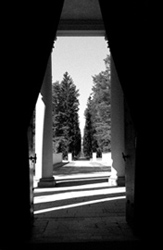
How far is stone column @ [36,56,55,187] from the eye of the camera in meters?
12.8

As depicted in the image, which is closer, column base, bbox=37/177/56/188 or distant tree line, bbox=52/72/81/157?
column base, bbox=37/177/56/188

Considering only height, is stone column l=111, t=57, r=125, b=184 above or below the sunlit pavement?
above

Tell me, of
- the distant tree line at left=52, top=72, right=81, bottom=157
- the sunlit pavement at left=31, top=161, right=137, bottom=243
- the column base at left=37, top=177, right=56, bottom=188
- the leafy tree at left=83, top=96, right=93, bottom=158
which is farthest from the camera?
the leafy tree at left=83, top=96, right=93, bottom=158

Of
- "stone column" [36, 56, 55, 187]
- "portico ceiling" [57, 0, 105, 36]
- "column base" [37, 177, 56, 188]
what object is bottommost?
"column base" [37, 177, 56, 188]

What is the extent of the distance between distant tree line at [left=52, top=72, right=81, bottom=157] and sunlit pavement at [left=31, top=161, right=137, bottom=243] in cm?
4884

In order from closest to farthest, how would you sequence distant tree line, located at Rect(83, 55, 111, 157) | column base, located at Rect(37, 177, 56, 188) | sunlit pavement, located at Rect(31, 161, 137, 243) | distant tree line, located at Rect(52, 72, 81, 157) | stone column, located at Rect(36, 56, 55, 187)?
sunlit pavement, located at Rect(31, 161, 137, 243)
column base, located at Rect(37, 177, 56, 188)
stone column, located at Rect(36, 56, 55, 187)
distant tree line, located at Rect(83, 55, 111, 157)
distant tree line, located at Rect(52, 72, 81, 157)

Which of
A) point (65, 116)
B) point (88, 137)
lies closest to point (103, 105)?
point (65, 116)

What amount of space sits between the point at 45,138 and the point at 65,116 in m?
52.5

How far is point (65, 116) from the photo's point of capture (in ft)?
214

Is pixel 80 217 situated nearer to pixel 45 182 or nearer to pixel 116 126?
pixel 45 182

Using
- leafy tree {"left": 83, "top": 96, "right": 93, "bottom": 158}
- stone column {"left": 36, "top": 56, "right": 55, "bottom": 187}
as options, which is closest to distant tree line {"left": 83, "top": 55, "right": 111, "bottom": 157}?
leafy tree {"left": 83, "top": 96, "right": 93, "bottom": 158}

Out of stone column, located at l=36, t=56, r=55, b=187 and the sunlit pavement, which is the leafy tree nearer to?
stone column, located at l=36, t=56, r=55, b=187
